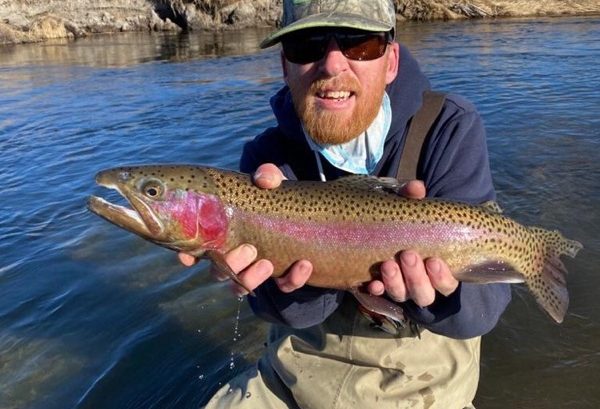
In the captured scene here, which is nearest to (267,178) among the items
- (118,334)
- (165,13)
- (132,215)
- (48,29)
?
(132,215)

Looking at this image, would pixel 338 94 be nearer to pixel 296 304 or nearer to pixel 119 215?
pixel 296 304

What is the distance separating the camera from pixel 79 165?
385 inches

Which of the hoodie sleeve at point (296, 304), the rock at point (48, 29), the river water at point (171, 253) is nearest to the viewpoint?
the hoodie sleeve at point (296, 304)

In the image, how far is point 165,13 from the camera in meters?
42.0

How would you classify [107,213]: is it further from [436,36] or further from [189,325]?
[436,36]

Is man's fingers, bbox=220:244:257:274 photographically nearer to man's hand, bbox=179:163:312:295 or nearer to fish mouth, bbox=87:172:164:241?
man's hand, bbox=179:163:312:295

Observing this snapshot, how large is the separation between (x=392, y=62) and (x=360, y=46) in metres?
0.35

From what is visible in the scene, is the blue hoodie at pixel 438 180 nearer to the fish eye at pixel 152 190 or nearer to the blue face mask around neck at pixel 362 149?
the blue face mask around neck at pixel 362 149

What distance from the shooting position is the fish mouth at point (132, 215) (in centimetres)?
241

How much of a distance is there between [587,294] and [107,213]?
4.04 meters

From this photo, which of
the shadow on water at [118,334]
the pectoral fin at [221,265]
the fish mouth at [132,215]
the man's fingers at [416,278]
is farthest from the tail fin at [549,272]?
the shadow on water at [118,334]

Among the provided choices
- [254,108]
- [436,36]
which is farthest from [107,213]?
[436,36]

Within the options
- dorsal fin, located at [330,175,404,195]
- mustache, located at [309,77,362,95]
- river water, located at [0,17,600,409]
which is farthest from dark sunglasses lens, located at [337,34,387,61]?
river water, located at [0,17,600,409]

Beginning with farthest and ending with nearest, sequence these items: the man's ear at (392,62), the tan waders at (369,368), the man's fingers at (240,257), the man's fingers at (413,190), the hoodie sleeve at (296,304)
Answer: the man's ear at (392,62), the tan waders at (369,368), the hoodie sleeve at (296,304), the man's fingers at (413,190), the man's fingers at (240,257)
